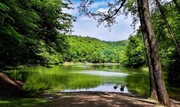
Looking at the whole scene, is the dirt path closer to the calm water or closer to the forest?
the forest

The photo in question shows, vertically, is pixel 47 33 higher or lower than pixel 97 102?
higher

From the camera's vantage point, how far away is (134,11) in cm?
2391

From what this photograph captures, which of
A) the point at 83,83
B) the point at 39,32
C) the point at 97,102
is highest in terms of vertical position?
the point at 39,32

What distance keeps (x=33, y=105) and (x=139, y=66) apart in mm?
89771

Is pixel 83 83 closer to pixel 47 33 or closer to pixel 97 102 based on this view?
pixel 47 33

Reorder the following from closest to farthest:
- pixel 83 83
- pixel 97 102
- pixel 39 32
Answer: pixel 97 102, pixel 39 32, pixel 83 83

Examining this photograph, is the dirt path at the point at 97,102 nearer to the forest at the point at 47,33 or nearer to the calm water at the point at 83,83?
the forest at the point at 47,33

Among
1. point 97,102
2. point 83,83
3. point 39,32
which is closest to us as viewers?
point 97,102

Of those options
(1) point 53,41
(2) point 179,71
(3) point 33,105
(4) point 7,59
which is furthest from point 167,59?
(3) point 33,105

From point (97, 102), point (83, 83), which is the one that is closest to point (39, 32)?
point (83, 83)

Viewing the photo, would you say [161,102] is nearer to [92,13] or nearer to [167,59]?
[92,13]

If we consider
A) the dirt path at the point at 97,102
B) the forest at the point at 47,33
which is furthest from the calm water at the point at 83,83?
the dirt path at the point at 97,102

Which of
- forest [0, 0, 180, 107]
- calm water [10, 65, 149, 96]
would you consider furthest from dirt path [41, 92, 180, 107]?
calm water [10, 65, 149, 96]

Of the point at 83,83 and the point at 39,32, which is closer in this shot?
the point at 39,32
